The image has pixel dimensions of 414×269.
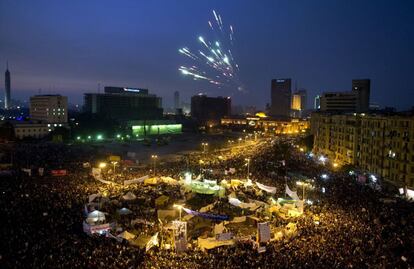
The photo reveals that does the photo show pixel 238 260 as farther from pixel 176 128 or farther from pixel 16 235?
pixel 176 128

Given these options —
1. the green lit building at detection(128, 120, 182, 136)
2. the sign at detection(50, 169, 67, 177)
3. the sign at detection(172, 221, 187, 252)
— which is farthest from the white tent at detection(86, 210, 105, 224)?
the green lit building at detection(128, 120, 182, 136)

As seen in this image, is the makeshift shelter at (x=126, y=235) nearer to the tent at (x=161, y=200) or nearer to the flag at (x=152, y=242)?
the flag at (x=152, y=242)

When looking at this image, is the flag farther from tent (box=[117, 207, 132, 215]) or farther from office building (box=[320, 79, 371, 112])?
office building (box=[320, 79, 371, 112])

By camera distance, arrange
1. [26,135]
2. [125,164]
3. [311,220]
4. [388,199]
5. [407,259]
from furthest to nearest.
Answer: [26,135] → [125,164] → [388,199] → [311,220] → [407,259]

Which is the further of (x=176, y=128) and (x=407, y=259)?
(x=176, y=128)

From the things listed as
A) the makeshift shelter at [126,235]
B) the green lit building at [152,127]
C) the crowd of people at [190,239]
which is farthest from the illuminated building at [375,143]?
the green lit building at [152,127]

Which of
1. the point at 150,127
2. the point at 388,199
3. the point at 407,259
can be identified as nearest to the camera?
the point at 407,259

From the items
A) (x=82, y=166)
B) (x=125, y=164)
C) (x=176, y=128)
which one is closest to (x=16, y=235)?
(x=82, y=166)
